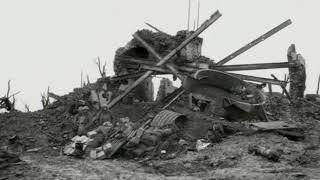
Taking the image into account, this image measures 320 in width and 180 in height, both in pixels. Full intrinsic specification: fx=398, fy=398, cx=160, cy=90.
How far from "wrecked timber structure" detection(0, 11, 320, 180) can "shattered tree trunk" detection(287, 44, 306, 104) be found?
0.03m

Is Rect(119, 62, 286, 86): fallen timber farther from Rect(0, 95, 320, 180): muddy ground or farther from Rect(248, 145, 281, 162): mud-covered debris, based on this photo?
Rect(248, 145, 281, 162): mud-covered debris

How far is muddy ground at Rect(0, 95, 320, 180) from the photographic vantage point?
6.88 m

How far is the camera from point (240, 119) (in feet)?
38.5

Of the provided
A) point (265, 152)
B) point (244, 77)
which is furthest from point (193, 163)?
point (244, 77)

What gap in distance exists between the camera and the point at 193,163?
798 cm

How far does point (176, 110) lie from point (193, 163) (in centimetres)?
407

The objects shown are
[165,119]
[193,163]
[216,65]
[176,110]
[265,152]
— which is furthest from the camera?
[216,65]

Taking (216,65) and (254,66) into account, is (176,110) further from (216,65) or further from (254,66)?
(254,66)

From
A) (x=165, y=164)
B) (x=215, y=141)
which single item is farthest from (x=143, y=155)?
(x=215, y=141)

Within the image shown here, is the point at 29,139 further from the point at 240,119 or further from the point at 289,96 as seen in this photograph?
the point at 289,96

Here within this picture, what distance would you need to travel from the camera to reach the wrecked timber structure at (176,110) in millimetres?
9414

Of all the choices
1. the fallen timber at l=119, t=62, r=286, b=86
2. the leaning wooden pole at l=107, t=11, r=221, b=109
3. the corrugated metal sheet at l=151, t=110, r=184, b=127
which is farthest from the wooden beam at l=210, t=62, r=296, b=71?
the corrugated metal sheet at l=151, t=110, r=184, b=127

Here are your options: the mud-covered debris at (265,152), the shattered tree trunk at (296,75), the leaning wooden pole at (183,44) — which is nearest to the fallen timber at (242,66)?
the leaning wooden pole at (183,44)

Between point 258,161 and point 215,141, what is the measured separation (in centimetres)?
208
